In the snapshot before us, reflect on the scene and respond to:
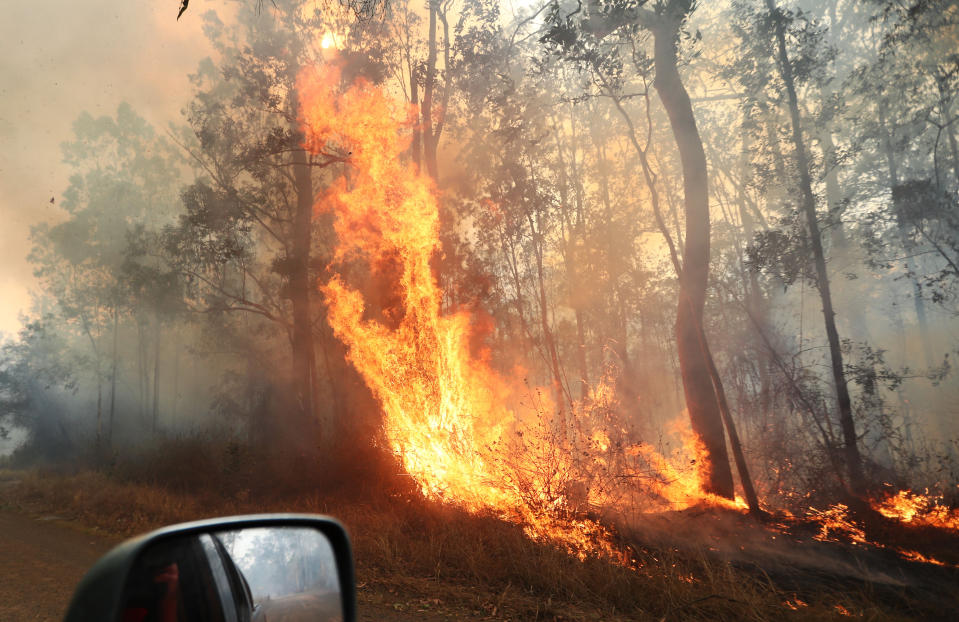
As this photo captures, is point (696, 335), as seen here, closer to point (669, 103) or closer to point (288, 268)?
point (669, 103)

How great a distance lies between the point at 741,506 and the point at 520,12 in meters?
24.8

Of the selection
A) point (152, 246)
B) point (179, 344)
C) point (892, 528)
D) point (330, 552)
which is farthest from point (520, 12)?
point (179, 344)

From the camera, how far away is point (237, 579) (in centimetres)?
174

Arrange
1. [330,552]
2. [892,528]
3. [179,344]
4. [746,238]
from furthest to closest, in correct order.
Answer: [179,344] < [746,238] < [892,528] < [330,552]

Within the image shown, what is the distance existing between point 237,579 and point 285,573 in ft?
0.60

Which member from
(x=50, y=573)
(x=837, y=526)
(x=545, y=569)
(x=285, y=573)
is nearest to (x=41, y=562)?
(x=50, y=573)

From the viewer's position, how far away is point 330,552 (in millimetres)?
2391

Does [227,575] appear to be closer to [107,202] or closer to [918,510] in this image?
[918,510]

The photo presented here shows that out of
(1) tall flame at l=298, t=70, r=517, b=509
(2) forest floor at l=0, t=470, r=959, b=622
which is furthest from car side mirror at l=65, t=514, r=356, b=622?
(1) tall flame at l=298, t=70, r=517, b=509

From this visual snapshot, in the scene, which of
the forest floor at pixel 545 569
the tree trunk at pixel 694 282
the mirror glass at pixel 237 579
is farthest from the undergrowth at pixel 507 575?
the tree trunk at pixel 694 282

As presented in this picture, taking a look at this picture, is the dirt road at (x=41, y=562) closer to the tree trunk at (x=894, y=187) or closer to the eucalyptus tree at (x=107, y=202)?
the tree trunk at (x=894, y=187)

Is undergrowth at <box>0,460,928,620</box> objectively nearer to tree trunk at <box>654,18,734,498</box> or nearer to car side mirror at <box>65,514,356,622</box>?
car side mirror at <box>65,514,356,622</box>

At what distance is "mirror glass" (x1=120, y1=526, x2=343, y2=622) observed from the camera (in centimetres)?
133

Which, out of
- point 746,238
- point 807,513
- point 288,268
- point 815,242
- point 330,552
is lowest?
point 807,513
